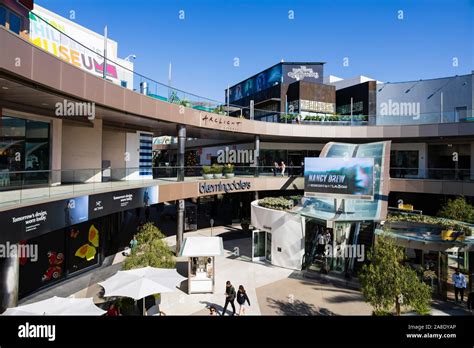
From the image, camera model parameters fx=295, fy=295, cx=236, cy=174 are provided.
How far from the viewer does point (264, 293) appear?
45.3 ft

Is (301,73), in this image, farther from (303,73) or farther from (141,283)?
(141,283)

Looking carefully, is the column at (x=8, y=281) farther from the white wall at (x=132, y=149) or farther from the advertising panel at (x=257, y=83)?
the advertising panel at (x=257, y=83)

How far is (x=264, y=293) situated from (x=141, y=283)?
6.32 m

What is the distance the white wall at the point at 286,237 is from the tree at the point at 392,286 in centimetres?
788

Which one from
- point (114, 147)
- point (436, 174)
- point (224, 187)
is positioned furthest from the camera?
point (436, 174)

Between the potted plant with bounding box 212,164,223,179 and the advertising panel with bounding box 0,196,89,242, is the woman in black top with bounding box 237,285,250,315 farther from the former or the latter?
the potted plant with bounding box 212,164,223,179

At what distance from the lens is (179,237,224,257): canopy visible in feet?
46.2

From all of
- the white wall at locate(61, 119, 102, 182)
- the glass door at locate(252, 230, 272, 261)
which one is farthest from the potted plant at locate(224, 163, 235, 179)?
the white wall at locate(61, 119, 102, 182)

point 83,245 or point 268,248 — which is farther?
point 268,248

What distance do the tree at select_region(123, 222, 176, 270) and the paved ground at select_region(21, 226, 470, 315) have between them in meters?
2.09

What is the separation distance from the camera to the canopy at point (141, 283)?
938 centimetres

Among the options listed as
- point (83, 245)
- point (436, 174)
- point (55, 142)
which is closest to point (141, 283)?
point (83, 245)
